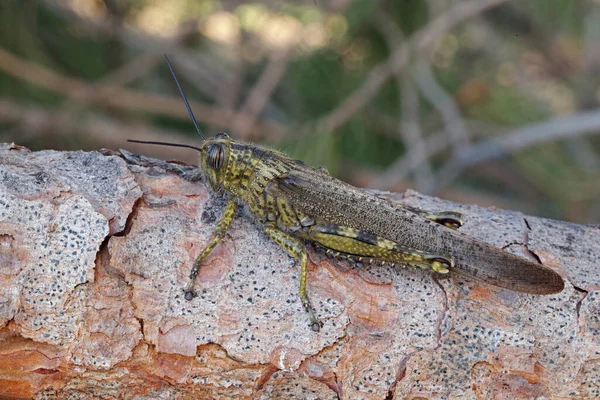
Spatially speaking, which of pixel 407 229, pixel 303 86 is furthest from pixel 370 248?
pixel 303 86

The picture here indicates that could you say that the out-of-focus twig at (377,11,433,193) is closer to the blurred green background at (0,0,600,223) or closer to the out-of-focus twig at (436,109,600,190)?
the blurred green background at (0,0,600,223)

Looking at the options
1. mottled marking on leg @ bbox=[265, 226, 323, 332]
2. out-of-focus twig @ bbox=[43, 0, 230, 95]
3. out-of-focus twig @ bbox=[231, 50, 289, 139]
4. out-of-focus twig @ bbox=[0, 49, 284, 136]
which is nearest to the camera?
mottled marking on leg @ bbox=[265, 226, 323, 332]

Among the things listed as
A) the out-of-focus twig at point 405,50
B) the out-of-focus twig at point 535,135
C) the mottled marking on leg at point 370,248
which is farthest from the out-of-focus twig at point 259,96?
the mottled marking on leg at point 370,248

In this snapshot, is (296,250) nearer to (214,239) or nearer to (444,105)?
(214,239)

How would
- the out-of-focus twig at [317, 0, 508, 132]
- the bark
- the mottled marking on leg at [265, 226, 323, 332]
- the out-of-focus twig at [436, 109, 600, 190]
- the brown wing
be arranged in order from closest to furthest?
1. the bark
2. the mottled marking on leg at [265, 226, 323, 332]
3. the brown wing
4. the out-of-focus twig at [436, 109, 600, 190]
5. the out-of-focus twig at [317, 0, 508, 132]

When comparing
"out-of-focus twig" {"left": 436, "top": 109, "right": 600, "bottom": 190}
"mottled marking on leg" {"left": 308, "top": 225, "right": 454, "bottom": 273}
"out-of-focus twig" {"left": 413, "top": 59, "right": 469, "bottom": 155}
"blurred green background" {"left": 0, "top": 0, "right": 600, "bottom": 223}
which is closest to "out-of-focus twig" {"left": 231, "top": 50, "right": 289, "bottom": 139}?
"blurred green background" {"left": 0, "top": 0, "right": 600, "bottom": 223}

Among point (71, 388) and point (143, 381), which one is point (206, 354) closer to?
point (143, 381)
